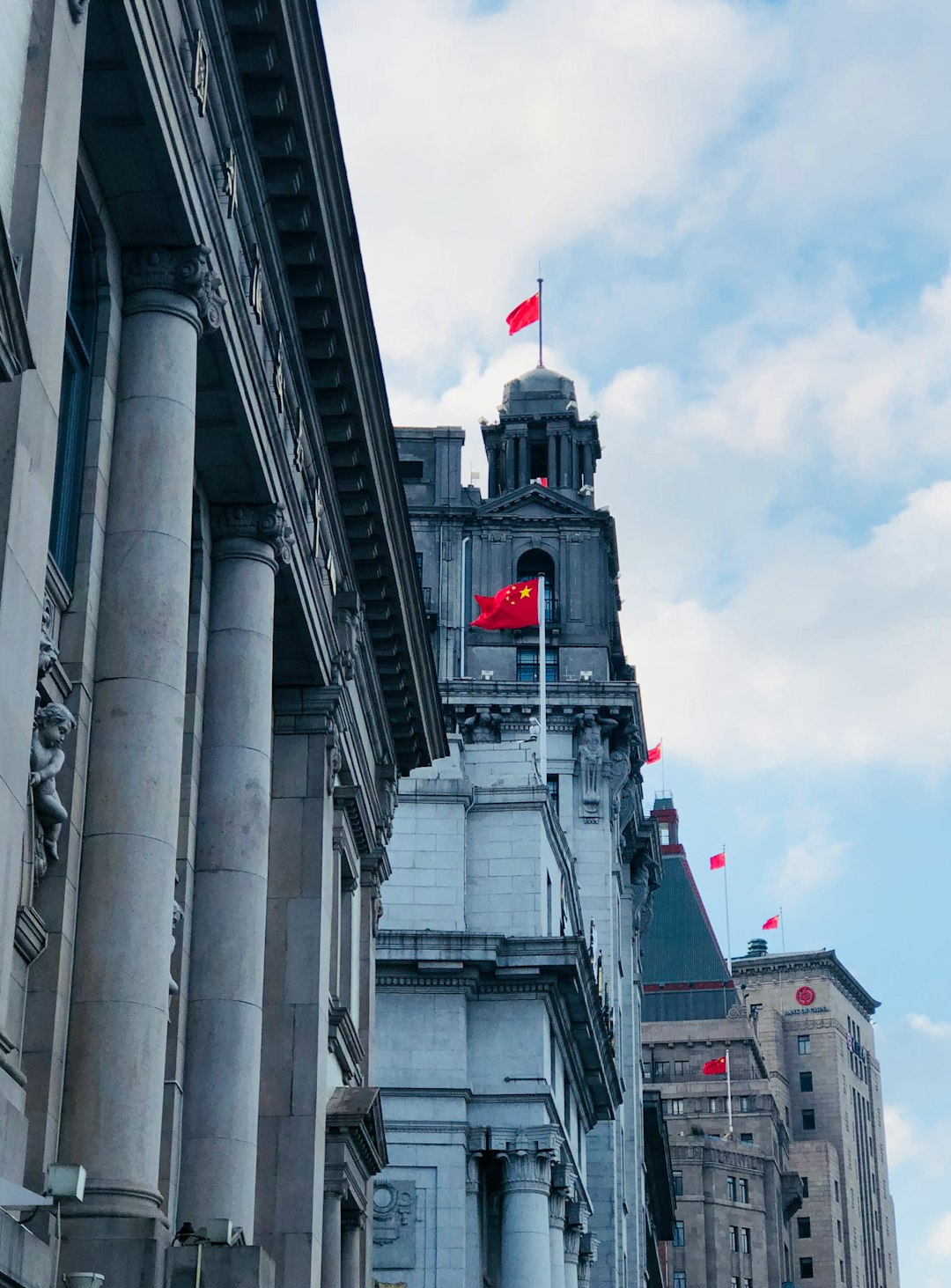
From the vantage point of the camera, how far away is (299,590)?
32.0m

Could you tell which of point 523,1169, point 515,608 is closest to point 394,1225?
point 523,1169

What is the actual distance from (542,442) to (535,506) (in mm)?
8176

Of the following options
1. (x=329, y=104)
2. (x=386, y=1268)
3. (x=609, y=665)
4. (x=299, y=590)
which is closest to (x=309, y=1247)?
(x=299, y=590)

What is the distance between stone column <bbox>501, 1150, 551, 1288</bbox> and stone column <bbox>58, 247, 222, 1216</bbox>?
110 ft

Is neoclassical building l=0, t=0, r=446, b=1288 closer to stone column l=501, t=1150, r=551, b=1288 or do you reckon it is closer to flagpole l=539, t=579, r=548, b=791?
stone column l=501, t=1150, r=551, b=1288

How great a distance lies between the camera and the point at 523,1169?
54531 millimetres

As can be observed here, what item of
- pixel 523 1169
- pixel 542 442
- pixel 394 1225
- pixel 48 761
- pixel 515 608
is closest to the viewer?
pixel 48 761

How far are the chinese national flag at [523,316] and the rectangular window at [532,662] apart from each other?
13.6 meters

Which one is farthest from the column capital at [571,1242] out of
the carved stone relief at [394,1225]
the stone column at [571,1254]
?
the carved stone relief at [394,1225]

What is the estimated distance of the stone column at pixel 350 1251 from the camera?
36969 millimetres

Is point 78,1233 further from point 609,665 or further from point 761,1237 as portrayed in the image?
point 761,1237

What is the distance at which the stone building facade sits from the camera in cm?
5412

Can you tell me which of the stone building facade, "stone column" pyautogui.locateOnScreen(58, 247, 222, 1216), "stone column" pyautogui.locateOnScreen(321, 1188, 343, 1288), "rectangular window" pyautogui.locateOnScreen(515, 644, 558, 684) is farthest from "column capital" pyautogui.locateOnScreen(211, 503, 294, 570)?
"rectangular window" pyautogui.locateOnScreen(515, 644, 558, 684)

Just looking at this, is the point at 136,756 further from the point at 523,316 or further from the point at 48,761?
the point at 523,316
